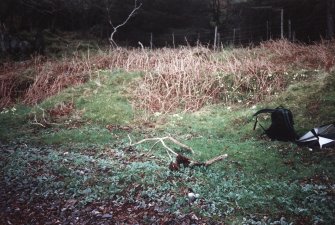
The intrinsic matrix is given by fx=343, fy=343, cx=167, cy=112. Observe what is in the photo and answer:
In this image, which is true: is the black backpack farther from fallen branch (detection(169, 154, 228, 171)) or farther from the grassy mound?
fallen branch (detection(169, 154, 228, 171))

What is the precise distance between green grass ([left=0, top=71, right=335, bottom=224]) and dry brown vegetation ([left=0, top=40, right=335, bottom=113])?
77 centimetres

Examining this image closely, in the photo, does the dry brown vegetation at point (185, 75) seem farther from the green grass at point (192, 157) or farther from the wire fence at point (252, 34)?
the wire fence at point (252, 34)

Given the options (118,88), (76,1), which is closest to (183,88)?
(118,88)

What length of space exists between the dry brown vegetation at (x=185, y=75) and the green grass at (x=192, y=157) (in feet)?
2.52

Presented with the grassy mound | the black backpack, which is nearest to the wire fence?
the grassy mound

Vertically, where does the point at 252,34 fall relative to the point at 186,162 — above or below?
above

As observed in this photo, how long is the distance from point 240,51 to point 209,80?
13.4 feet

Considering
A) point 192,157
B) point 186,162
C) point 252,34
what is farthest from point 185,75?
point 252,34

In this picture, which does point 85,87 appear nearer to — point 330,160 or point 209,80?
point 209,80

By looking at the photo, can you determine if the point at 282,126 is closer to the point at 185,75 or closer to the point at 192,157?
the point at 192,157

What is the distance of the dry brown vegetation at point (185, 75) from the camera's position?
11.3 metres

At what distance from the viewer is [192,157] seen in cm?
681

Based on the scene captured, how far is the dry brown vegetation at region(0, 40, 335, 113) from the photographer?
446 inches

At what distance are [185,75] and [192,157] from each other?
5.70 meters
